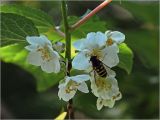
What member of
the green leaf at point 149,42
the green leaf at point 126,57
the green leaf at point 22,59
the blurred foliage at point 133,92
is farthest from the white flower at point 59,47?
the green leaf at point 149,42

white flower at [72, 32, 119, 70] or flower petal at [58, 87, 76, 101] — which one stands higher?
white flower at [72, 32, 119, 70]

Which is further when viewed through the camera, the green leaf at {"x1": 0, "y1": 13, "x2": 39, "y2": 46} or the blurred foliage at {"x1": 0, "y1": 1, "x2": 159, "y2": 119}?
the blurred foliage at {"x1": 0, "y1": 1, "x2": 159, "y2": 119}

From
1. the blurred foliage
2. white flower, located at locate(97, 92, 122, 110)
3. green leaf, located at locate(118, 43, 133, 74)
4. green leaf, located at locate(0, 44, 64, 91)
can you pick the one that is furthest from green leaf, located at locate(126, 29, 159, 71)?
white flower, located at locate(97, 92, 122, 110)

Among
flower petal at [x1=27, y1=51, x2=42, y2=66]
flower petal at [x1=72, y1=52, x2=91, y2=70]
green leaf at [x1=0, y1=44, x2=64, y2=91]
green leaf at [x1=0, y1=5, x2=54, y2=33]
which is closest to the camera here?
flower petal at [x1=72, y1=52, x2=91, y2=70]

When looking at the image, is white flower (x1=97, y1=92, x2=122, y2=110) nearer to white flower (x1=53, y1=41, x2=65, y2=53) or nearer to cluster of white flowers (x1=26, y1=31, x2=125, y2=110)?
cluster of white flowers (x1=26, y1=31, x2=125, y2=110)

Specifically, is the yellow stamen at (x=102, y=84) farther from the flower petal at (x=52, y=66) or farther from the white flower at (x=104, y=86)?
the flower petal at (x=52, y=66)

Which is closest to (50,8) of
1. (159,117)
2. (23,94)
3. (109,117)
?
(23,94)

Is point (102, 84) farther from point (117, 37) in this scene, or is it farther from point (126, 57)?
point (126, 57)

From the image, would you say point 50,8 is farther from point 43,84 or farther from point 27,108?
point 43,84
